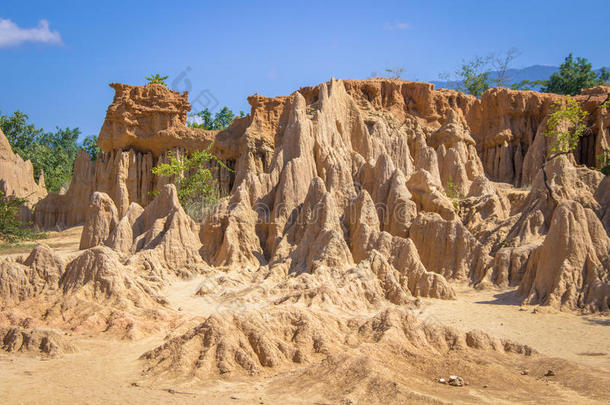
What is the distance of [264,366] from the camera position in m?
7.89

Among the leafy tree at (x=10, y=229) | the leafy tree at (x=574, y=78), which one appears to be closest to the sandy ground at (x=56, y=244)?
the leafy tree at (x=10, y=229)

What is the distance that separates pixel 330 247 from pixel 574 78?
29.8 m

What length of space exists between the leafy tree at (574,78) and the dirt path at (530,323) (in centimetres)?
2791

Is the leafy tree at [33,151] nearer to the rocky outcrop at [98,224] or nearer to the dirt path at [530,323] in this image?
the rocky outcrop at [98,224]

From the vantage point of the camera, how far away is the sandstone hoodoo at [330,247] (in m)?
8.03

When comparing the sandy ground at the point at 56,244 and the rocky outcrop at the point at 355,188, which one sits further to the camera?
the sandy ground at the point at 56,244

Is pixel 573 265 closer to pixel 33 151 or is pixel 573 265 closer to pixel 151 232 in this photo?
pixel 151 232

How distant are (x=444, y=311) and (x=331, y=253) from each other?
→ 9.24ft

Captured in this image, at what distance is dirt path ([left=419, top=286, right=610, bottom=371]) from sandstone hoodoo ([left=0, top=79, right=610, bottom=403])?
374 millimetres

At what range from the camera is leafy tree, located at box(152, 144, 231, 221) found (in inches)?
993

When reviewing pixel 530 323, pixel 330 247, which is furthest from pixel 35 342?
pixel 530 323

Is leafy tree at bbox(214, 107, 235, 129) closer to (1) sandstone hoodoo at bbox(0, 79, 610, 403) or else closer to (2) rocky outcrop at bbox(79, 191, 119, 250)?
(1) sandstone hoodoo at bbox(0, 79, 610, 403)

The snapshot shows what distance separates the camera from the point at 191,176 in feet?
85.5

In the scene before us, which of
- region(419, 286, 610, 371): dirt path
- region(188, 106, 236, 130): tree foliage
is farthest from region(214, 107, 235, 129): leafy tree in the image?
region(419, 286, 610, 371): dirt path
